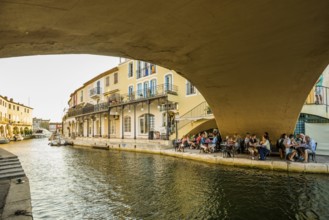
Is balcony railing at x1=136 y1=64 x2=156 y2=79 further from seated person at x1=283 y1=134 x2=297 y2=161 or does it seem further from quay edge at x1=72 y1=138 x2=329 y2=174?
seated person at x1=283 y1=134 x2=297 y2=161

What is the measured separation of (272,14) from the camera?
455cm

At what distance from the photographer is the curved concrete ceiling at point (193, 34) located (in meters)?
3.82

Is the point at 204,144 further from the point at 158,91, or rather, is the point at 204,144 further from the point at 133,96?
the point at 133,96

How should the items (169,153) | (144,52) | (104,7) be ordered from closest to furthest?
(104,7), (144,52), (169,153)

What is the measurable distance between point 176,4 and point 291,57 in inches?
178

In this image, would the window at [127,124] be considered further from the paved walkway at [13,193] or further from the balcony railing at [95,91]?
the paved walkway at [13,193]

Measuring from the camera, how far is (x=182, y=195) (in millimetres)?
7477

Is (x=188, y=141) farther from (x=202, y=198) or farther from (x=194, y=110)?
(x=202, y=198)

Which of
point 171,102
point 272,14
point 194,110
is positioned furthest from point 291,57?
point 171,102

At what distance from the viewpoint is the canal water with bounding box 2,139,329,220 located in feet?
19.8

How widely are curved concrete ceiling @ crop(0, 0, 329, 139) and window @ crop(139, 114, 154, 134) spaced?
16563 mm

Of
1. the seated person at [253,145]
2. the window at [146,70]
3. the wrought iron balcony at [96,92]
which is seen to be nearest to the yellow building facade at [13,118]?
the wrought iron balcony at [96,92]

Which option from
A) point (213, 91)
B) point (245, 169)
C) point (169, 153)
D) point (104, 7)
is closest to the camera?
point (104, 7)

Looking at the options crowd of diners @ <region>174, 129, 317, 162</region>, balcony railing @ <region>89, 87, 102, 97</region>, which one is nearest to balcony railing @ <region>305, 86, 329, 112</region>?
crowd of diners @ <region>174, 129, 317, 162</region>
